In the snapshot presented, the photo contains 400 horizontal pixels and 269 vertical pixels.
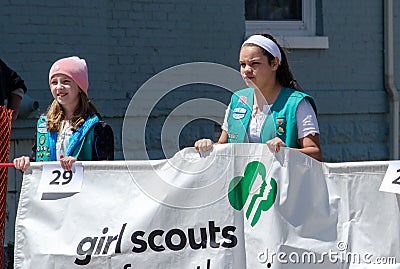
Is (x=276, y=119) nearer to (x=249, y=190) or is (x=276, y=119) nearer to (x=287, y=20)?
(x=249, y=190)

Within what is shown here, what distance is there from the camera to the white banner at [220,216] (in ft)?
16.5

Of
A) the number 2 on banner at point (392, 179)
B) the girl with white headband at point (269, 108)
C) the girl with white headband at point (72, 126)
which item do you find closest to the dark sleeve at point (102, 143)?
the girl with white headband at point (72, 126)

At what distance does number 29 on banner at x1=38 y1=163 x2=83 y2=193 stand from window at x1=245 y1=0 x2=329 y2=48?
16.7ft

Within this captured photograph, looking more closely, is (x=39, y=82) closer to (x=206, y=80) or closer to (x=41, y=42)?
(x=41, y=42)

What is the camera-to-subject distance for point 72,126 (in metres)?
5.36

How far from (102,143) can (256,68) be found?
948 mm

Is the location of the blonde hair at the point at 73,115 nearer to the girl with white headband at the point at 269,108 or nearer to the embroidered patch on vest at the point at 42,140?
the embroidered patch on vest at the point at 42,140

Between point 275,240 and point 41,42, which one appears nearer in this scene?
point 275,240

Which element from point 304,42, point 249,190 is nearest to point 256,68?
point 249,190

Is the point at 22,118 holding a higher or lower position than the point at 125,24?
lower

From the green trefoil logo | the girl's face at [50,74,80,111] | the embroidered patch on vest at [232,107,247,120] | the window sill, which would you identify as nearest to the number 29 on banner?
the girl's face at [50,74,80,111]

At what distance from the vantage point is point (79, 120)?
211 inches

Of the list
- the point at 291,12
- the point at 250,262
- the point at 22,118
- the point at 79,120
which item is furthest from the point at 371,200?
the point at 291,12

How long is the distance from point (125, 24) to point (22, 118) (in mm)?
1376
